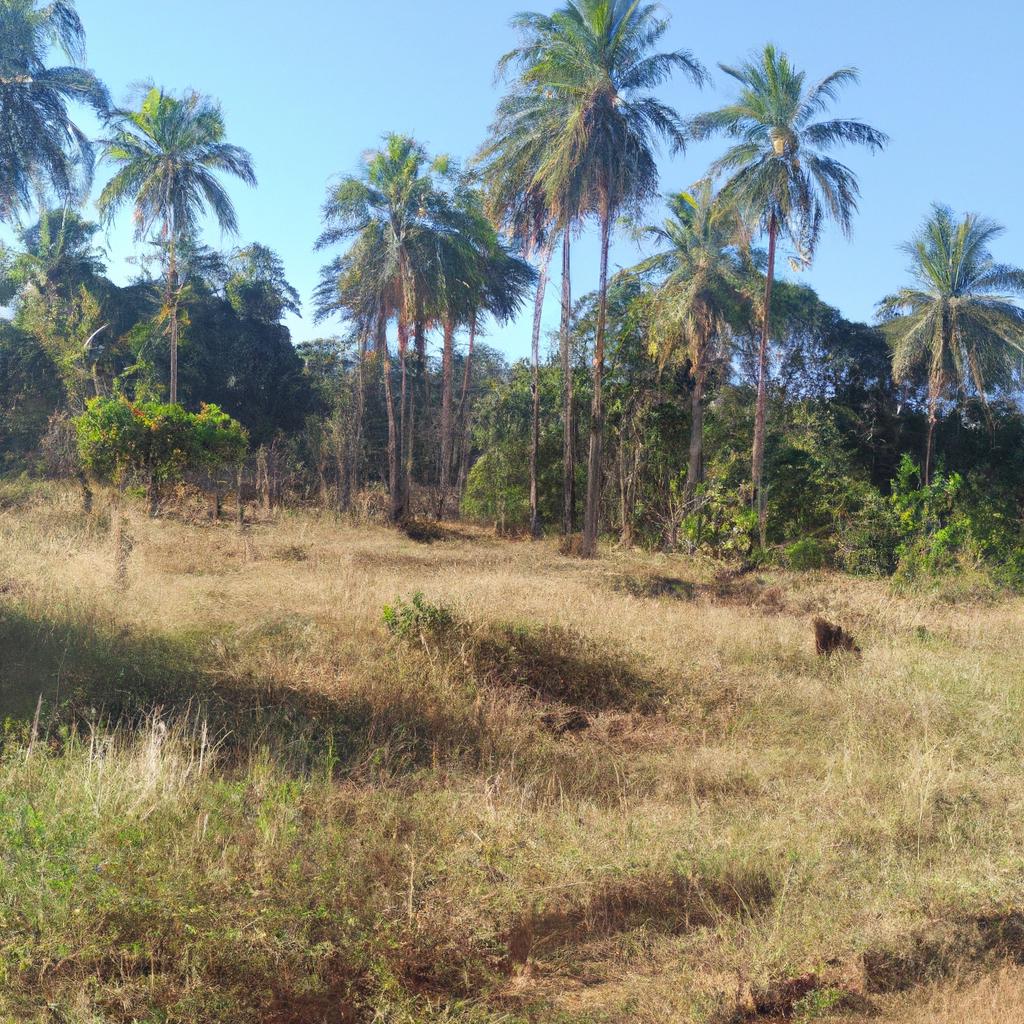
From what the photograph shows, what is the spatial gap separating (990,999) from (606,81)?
69.6 feet

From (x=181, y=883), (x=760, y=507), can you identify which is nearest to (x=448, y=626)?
(x=181, y=883)

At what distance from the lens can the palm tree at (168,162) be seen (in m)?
25.5

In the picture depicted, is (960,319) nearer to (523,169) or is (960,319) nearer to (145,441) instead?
(523,169)

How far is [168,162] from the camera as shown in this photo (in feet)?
84.3

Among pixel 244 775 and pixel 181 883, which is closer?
pixel 181 883

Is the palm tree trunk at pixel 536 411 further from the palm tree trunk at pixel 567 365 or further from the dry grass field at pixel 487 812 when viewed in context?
the dry grass field at pixel 487 812

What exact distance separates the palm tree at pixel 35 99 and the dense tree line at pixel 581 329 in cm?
4

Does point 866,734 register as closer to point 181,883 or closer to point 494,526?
point 181,883

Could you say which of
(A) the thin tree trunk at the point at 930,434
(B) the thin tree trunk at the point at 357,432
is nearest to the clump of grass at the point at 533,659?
(B) the thin tree trunk at the point at 357,432

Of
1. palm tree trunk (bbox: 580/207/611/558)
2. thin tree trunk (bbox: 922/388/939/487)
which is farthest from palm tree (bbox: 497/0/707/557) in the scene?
thin tree trunk (bbox: 922/388/939/487)

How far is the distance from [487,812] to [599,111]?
1968 centimetres

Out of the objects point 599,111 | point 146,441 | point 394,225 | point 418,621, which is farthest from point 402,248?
point 418,621

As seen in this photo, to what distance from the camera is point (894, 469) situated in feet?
97.3

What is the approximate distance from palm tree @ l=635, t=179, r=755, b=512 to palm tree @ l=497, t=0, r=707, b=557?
10.1 feet
